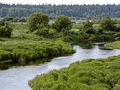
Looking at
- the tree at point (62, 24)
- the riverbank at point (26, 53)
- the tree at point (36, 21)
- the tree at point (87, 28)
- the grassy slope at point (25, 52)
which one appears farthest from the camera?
the tree at point (87, 28)

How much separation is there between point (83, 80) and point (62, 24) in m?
73.7

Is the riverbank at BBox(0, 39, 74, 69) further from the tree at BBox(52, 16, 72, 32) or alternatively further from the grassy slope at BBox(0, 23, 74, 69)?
the tree at BBox(52, 16, 72, 32)

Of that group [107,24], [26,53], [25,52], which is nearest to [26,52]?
[25,52]

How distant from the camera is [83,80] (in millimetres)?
32781

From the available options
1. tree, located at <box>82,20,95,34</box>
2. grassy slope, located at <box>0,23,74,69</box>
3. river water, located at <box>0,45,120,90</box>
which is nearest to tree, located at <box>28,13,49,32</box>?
tree, located at <box>82,20,95,34</box>

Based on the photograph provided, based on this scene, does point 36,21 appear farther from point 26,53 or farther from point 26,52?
point 26,53

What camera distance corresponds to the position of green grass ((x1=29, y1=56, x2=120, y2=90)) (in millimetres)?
30984

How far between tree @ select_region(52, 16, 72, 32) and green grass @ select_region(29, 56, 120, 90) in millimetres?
65569

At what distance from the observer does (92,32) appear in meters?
110

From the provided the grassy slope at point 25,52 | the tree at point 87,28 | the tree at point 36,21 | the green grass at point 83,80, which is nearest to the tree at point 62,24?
the tree at point 36,21

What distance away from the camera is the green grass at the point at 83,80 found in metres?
31.0

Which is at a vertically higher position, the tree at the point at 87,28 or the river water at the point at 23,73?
the river water at the point at 23,73

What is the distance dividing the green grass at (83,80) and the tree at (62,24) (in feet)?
215

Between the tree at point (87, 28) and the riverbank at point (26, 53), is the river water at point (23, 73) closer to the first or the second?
the riverbank at point (26, 53)
